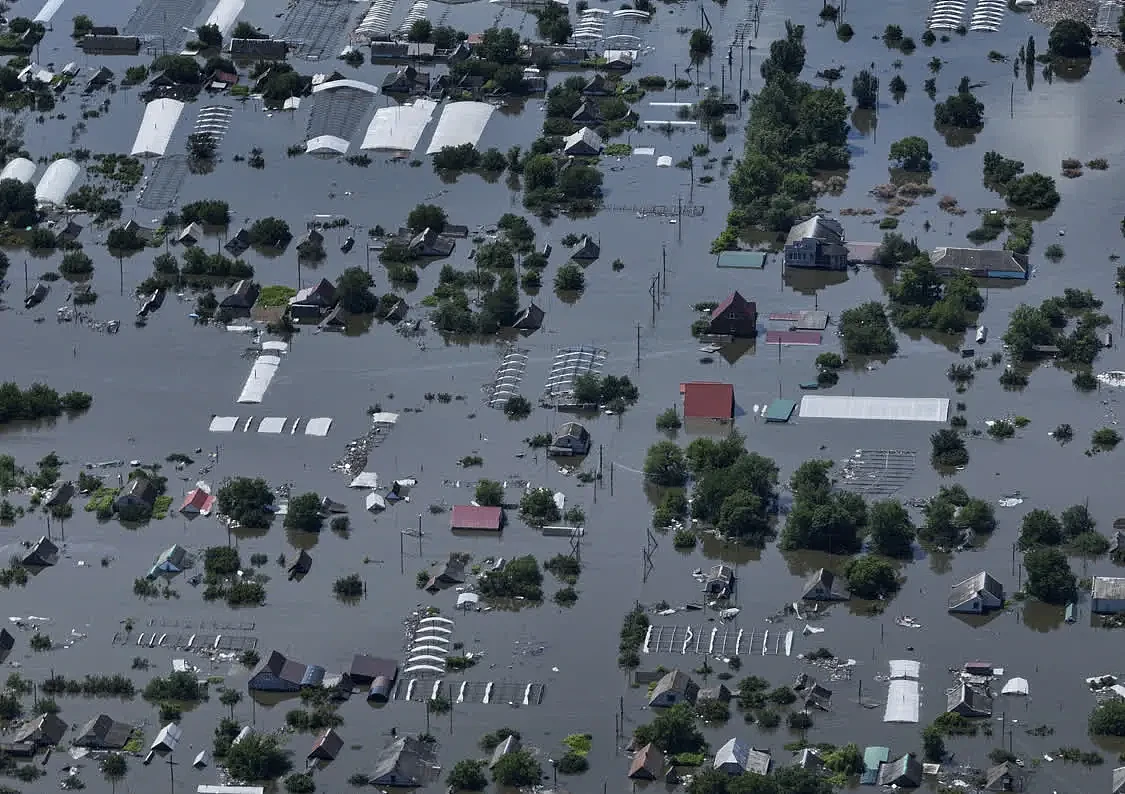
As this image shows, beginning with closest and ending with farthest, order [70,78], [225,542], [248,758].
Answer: [248,758], [225,542], [70,78]

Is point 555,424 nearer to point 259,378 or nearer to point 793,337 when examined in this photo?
point 793,337

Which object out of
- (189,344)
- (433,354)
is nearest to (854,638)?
(433,354)

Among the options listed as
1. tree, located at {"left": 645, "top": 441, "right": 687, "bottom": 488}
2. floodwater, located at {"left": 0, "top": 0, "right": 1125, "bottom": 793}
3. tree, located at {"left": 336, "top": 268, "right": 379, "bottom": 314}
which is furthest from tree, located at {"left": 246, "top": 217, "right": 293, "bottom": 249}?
tree, located at {"left": 645, "top": 441, "right": 687, "bottom": 488}

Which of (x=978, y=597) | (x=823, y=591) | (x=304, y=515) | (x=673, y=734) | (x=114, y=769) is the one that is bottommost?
(x=304, y=515)

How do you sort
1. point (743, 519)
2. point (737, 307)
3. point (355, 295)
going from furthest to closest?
point (355, 295) → point (737, 307) → point (743, 519)

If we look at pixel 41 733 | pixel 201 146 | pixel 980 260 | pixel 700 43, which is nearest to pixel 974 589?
pixel 980 260

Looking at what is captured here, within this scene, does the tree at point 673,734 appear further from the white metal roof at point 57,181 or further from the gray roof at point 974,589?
the white metal roof at point 57,181

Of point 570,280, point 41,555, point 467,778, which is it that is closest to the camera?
point 467,778

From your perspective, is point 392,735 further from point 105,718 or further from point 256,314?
point 256,314
